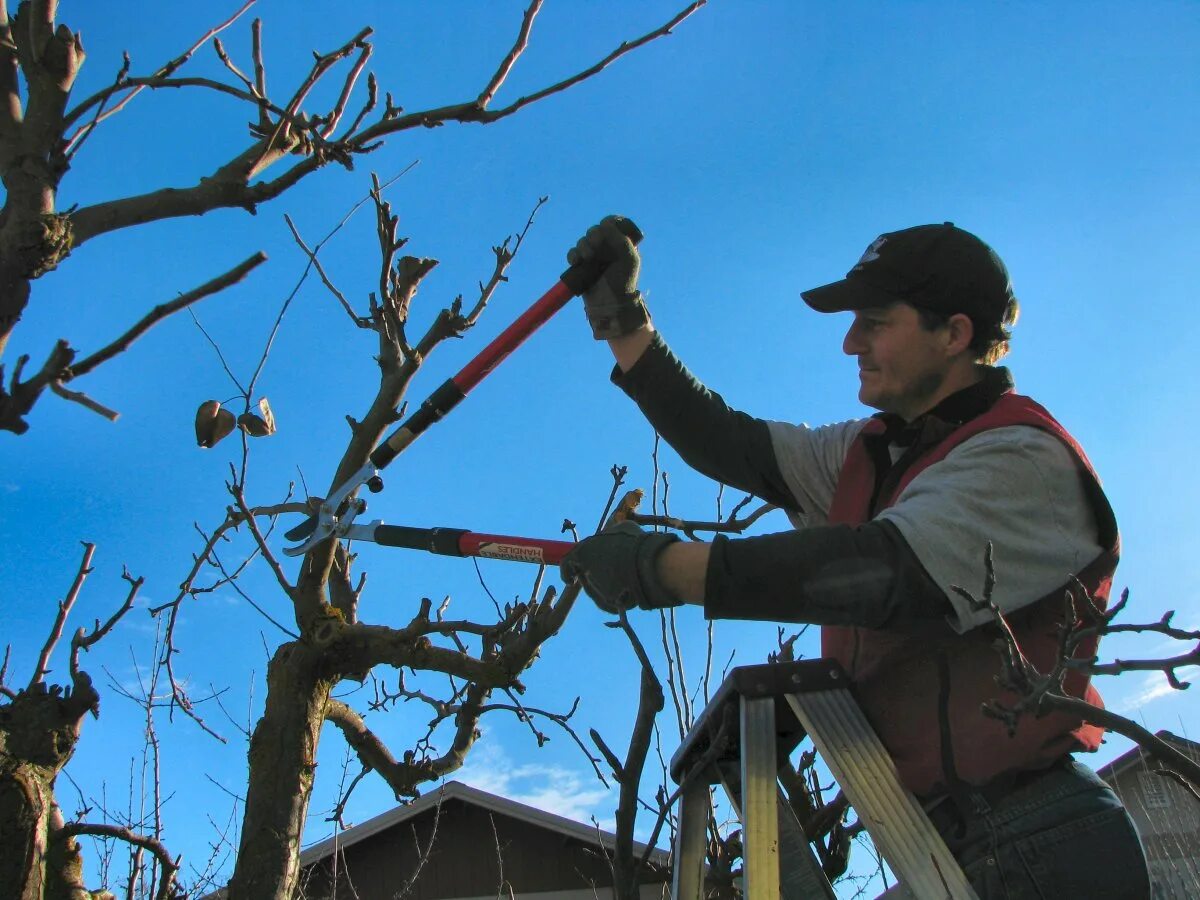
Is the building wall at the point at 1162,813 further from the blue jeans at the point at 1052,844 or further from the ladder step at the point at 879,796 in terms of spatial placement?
the ladder step at the point at 879,796

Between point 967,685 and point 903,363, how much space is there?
0.77m

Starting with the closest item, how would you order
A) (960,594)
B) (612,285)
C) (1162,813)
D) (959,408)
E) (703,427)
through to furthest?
(960,594) → (959,408) → (703,427) → (612,285) → (1162,813)

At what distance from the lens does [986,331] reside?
234 centimetres

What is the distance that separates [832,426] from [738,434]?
24cm

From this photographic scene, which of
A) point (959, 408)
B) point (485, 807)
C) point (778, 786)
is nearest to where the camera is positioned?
point (778, 786)

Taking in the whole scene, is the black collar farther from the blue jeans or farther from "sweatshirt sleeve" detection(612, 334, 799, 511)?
the blue jeans

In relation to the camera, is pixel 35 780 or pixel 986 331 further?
pixel 35 780

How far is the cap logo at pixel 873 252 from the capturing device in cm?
240

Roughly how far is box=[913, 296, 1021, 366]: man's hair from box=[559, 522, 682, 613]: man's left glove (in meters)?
0.87

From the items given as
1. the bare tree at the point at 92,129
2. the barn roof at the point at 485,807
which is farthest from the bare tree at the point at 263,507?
the barn roof at the point at 485,807

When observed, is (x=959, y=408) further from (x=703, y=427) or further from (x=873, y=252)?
(x=703, y=427)

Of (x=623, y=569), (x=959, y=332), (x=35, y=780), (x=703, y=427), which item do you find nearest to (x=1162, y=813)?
(x=703, y=427)

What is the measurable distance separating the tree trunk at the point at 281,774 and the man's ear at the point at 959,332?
9.63ft

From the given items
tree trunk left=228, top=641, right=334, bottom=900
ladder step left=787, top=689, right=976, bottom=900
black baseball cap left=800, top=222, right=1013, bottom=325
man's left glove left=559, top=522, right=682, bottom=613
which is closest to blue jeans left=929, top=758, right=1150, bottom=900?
ladder step left=787, top=689, right=976, bottom=900
